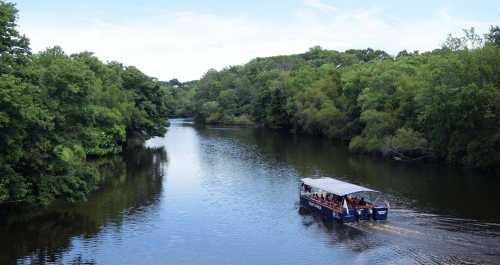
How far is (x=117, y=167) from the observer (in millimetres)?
71000

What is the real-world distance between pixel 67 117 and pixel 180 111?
150426 mm

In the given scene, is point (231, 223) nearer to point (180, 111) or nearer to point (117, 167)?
point (117, 167)

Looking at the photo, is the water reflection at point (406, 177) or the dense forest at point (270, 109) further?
the water reflection at point (406, 177)

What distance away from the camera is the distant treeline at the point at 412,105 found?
63406 millimetres

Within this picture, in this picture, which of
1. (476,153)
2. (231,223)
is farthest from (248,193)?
(476,153)

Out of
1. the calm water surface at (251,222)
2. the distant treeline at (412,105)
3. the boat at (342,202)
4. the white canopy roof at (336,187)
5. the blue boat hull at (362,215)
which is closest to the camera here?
the calm water surface at (251,222)

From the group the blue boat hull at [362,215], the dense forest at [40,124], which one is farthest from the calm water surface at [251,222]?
the dense forest at [40,124]

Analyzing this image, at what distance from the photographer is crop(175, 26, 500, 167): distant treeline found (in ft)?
208

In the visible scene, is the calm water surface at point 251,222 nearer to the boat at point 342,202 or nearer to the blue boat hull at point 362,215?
the blue boat hull at point 362,215

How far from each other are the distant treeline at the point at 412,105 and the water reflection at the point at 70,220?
32.3 m

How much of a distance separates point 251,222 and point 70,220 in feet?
44.5

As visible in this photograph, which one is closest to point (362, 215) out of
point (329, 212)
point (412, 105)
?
point (329, 212)

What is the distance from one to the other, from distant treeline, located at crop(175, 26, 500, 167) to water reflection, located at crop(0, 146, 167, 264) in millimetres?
32264

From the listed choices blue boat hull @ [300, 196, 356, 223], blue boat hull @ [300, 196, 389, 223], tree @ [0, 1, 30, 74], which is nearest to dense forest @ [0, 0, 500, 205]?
tree @ [0, 1, 30, 74]
